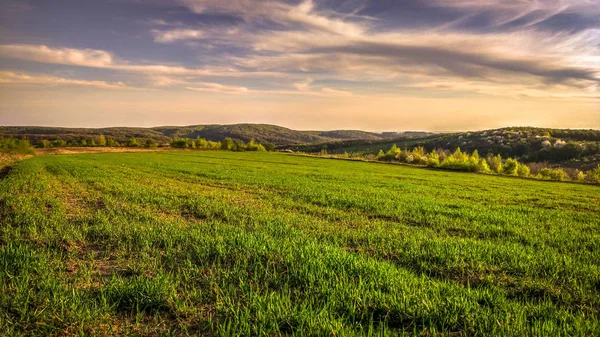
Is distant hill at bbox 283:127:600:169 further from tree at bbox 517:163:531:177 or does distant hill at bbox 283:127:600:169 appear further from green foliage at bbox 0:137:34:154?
green foliage at bbox 0:137:34:154

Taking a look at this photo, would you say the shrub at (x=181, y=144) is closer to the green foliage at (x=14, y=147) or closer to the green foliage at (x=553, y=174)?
the green foliage at (x=14, y=147)

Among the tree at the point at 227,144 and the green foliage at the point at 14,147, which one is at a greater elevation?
the tree at the point at 227,144

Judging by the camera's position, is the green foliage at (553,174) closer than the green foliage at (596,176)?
No

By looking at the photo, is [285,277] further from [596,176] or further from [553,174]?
[553,174]

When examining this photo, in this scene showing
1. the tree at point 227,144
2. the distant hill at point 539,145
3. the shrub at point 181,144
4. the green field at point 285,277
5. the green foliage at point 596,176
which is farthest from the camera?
the distant hill at point 539,145

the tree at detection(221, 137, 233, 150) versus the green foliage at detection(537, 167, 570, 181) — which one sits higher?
the tree at detection(221, 137, 233, 150)

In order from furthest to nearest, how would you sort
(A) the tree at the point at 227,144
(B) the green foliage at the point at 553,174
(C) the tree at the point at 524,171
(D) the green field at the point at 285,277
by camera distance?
(A) the tree at the point at 227,144 < (C) the tree at the point at 524,171 < (B) the green foliage at the point at 553,174 < (D) the green field at the point at 285,277

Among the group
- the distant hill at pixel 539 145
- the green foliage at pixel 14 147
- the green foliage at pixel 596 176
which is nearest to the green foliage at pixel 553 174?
the green foliage at pixel 596 176

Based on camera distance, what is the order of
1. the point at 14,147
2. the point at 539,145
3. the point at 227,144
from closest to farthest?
1. the point at 14,147
2. the point at 227,144
3. the point at 539,145

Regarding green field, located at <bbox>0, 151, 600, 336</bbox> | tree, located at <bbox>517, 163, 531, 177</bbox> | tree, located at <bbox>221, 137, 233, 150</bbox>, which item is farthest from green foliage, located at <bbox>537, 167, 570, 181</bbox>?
tree, located at <bbox>221, 137, 233, 150</bbox>

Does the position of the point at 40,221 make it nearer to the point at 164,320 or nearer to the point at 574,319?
the point at 164,320

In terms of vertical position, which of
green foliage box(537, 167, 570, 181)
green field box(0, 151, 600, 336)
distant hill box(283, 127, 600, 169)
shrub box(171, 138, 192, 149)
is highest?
distant hill box(283, 127, 600, 169)

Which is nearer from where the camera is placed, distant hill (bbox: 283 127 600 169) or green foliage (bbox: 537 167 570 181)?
green foliage (bbox: 537 167 570 181)

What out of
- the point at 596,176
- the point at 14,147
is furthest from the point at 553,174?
the point at 14,147
